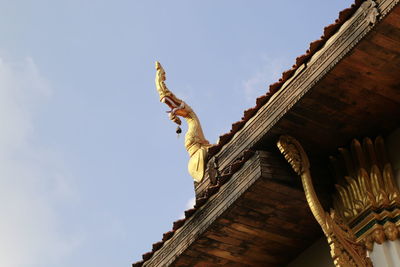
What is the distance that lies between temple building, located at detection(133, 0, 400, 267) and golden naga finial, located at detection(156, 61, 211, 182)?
29 centimetres

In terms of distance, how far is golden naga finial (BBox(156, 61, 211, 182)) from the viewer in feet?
23.4

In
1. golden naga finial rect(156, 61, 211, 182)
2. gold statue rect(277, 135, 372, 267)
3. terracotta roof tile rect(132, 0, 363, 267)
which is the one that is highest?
golden naga finial rect(156, 61, 211, 182)

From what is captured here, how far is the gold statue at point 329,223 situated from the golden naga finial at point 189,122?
3.76 feet

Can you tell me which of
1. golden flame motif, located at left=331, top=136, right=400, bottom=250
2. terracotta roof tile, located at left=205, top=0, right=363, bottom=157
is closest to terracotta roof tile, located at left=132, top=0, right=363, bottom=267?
terracotta roof tile, located at left=205, top=0, right=363, bottom=157

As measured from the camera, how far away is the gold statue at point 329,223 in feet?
18.9

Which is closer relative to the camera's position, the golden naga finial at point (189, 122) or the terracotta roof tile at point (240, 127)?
the terracotta roof tile at point (240, 127)

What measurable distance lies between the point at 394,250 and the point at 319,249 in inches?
38.7

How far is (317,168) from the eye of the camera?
638cm

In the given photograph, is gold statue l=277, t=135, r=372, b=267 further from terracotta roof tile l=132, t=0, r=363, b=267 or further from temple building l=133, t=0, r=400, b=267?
terracotta roof tile l=132, t=0, r=363, b=267

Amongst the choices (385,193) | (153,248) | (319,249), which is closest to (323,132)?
(385,193)

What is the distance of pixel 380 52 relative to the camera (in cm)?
555

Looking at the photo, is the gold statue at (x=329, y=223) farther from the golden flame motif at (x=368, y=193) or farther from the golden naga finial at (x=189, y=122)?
the golden naga finial at (x=189, y=122)

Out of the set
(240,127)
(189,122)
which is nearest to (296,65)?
(240,127)

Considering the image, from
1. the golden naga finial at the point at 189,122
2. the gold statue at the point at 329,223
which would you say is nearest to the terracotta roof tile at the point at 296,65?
the gold statue at the point at 329,223
